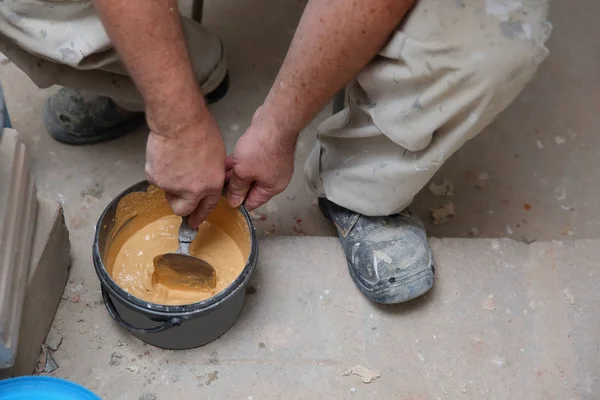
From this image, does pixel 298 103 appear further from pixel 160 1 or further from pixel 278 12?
pixel 278 12

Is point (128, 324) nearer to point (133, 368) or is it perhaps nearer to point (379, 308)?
point (133, 368)

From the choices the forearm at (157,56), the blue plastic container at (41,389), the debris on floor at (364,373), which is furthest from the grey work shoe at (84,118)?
the debris on floor at (364,373)

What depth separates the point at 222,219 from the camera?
55.2 inches

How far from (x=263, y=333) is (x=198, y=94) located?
51cm

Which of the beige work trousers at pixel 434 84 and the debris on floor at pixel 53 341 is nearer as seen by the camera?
the beige work trousers at pixel 434 84

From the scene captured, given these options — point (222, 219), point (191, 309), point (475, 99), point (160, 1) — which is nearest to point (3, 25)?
point (160, 1)

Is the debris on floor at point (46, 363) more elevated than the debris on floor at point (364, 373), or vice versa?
the debris on floor at point (364, 373)

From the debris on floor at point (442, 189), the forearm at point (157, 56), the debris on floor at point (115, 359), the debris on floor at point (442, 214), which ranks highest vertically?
the forearm at point (157, 56)

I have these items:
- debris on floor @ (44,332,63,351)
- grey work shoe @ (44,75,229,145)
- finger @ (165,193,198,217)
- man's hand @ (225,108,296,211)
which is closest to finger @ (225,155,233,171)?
man's hand @ (225,108,296,211)

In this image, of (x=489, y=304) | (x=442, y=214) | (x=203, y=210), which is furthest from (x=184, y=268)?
(x=442, y=214)

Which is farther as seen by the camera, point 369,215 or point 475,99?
point 369,215

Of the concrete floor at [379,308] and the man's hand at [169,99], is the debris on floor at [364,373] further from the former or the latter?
the man's hand at [169,99]

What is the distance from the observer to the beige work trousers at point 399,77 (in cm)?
107

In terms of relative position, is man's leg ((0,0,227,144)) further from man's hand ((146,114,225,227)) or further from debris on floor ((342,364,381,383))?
debris on floor ((342,364,381,383))
